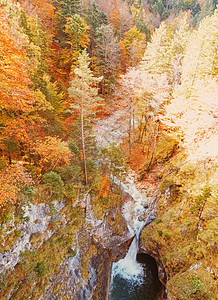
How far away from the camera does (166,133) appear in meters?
21.0

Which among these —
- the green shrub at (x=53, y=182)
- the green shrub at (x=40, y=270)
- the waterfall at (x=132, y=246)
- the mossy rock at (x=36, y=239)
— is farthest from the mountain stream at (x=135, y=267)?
the green shrub at (x=53, y=182)

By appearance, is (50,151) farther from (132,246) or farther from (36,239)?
(132,246)

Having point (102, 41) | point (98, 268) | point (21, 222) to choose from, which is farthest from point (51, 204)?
point (102, 41)

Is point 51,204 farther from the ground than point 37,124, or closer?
closer

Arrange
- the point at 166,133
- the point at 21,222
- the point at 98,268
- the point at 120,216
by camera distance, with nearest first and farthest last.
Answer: the point at 21,222 → the point at 98,268 → the point at 120,216 → the point at 166,133

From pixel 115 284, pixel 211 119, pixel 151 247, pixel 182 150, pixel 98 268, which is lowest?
pixel 115 284

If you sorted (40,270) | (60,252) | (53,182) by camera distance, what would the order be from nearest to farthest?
(40,270), (53,182), (60,252)

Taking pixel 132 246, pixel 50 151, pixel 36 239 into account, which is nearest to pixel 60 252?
pixel 36 239

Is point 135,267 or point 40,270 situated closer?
point 40,270

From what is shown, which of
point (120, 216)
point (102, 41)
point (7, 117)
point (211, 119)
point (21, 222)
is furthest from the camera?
point (102, 41)

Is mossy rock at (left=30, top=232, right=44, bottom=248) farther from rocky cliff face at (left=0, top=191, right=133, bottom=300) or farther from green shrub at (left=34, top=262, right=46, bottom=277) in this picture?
green shrub at (left=34, top=262, right=46, bottom=277)

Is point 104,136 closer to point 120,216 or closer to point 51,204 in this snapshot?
point 120,216

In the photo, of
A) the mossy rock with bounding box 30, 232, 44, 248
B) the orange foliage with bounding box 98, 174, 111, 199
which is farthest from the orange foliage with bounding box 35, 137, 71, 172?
the orange foliage with bounding box 98, 174, 111, 199

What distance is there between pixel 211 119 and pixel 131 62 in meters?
30.5
